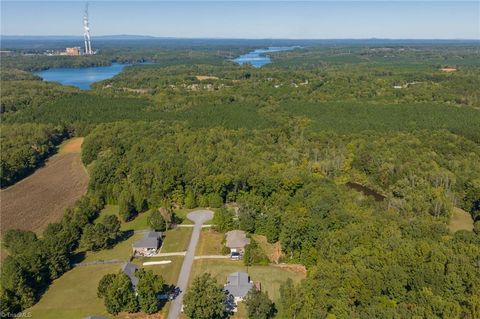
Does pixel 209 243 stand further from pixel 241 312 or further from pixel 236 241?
pixel 241 312

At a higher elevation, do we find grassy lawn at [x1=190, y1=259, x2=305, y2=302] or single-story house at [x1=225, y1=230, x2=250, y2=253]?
single-story house at [x1=225, y1=230, x2=250, y2=253]

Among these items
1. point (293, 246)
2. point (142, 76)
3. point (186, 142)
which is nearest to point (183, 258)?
point (293, 246)

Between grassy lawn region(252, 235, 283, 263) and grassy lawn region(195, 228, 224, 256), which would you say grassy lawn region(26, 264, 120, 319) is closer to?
grassy lawn region(195, 228, 224, 256)

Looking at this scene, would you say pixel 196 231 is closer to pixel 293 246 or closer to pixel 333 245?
pixel 293 246

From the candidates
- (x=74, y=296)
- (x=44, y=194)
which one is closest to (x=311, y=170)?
(x=74, y=296)

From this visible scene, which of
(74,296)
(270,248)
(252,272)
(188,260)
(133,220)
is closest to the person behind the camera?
(74,296)

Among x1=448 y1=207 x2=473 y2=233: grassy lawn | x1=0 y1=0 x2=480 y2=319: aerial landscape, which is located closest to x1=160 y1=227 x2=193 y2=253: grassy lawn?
x1=0 y1=0 x2=480 y2=319: aerial landscape
